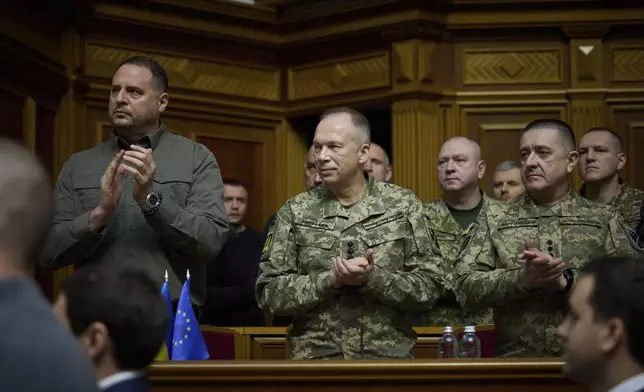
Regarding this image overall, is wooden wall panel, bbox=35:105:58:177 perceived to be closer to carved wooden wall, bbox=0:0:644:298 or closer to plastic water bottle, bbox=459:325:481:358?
A: carved wooden wall, bbox=0:0:644:298

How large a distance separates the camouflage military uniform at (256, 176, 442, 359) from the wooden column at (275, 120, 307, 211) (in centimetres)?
399

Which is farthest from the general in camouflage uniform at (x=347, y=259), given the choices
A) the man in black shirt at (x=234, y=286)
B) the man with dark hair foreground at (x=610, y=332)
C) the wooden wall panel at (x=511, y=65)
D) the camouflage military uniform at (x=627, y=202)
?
the wooden wall panel at (x=511, y=65)

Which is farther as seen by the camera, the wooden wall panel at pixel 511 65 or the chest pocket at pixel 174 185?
the wooden wall panel at pixel 511 65

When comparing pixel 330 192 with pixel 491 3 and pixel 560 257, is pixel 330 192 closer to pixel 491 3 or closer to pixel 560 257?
pixel 560 257

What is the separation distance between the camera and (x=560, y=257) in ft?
14.6

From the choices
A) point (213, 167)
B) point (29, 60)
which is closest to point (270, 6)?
Result: point (29, 60)

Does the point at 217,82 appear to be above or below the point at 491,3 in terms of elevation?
below

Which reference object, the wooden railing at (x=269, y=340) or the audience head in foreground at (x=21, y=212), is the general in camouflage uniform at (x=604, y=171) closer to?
the wooden railing at (x=269, y=340)

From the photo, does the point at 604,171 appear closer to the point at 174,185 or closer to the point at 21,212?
the point at 174,185

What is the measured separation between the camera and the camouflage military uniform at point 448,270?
5738 millimetres

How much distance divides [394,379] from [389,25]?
4.59 metres

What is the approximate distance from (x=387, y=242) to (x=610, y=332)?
1687mm

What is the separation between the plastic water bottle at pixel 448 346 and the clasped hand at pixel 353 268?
0.85 meters

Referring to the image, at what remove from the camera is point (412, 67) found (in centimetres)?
790
